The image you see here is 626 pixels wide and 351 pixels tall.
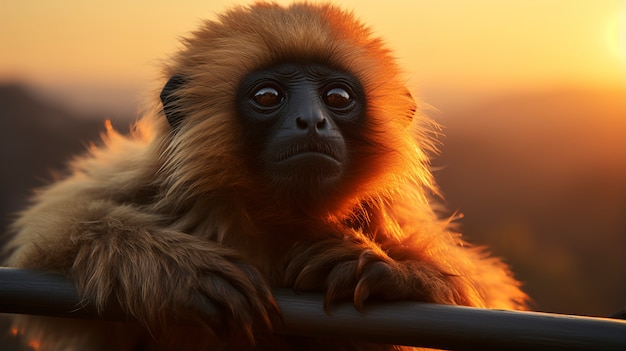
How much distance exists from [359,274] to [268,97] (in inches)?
41.5

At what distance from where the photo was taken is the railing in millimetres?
2068

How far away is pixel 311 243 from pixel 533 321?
1.17 m

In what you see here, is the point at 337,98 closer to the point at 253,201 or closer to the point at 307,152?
the point at 307,152

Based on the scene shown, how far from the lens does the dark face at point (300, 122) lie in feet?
10.1

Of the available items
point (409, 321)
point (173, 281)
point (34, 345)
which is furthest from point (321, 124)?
point (34, 345)

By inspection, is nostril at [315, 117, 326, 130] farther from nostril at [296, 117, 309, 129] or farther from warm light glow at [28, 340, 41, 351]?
warm light glow at [28, 340, 41, 351]

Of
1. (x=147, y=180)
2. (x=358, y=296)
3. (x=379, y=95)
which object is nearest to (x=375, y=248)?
(x=358, y=296)

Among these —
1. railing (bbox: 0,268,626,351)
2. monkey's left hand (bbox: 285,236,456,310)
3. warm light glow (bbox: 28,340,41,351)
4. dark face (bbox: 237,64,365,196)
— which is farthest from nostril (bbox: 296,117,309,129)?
warm light glow (bbox: 28,340,41,351)

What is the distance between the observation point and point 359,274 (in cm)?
260

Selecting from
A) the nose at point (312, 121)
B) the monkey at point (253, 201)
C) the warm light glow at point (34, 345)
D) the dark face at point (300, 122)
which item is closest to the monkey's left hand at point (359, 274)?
the monkey at point (253, 201)

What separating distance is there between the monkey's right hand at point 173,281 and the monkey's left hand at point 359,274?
21 centimetres

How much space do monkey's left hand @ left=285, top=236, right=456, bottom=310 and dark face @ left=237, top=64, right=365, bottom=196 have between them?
13.3 inches

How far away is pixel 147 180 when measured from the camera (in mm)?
3432

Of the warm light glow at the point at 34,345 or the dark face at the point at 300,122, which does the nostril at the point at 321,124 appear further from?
the warm light glow at the point at 34,345
